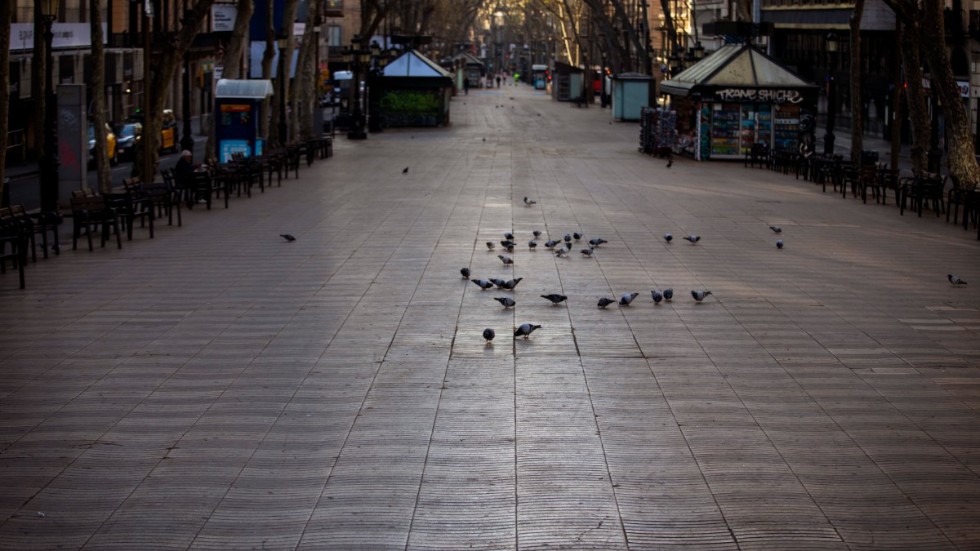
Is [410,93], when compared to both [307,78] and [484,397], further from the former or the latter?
[484,397]

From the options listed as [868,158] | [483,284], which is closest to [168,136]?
[868,158]

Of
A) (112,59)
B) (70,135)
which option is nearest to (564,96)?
(112,59)

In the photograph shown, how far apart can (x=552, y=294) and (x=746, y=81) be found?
26446mm

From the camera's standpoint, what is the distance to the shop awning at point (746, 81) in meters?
38.6

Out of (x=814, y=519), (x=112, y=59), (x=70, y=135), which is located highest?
(x=112, y=59)

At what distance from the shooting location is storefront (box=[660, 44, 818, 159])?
3869cm

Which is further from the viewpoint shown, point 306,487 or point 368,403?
point 368,403

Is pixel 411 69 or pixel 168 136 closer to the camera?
pixel 168 136

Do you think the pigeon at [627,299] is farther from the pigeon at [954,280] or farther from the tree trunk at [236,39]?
the tree trunk at [236,39]

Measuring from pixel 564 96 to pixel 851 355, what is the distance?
8224 cm

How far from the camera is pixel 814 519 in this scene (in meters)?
7.44

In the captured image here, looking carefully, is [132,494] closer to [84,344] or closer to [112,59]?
[84,344]

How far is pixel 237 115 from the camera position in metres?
31.8

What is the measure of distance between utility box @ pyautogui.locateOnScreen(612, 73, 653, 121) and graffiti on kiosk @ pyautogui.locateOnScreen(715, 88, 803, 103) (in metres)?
25.4
